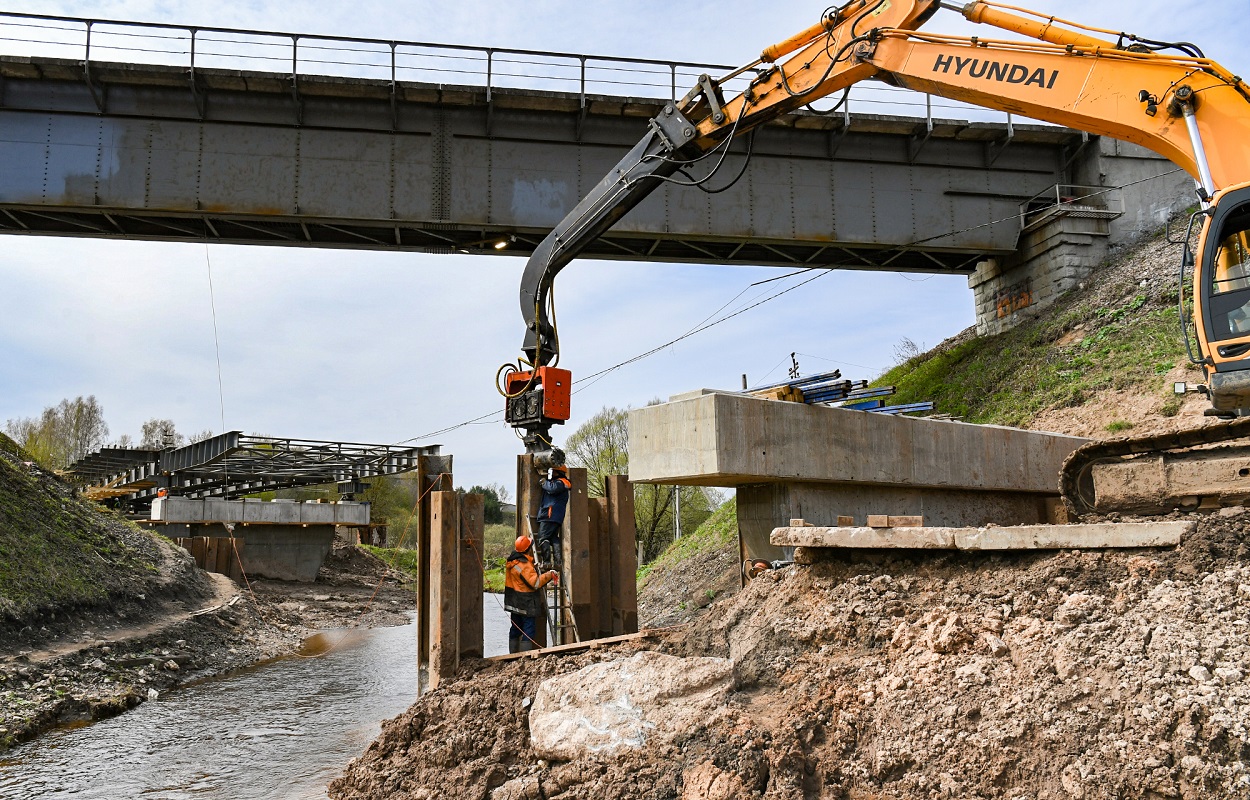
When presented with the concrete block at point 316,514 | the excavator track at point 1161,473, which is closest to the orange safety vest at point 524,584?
the excavator track at point 1161,473

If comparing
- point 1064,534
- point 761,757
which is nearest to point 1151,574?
point 1064,534

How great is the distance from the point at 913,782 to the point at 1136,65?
293 inches

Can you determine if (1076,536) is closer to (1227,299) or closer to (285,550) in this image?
(1227,299)

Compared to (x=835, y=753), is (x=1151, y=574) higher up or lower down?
higher up

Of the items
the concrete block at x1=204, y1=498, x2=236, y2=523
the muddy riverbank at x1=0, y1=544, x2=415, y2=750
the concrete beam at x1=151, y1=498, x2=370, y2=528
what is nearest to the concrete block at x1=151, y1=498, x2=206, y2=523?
the concrete beam at x1=151, y1=498, x2=370, y2=528

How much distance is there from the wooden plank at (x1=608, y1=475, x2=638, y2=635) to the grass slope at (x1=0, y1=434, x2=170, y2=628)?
27.3 ft

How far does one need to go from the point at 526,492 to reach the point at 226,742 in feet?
14.5

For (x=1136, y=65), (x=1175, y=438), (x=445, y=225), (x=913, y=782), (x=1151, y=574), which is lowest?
(x=913, y=782)

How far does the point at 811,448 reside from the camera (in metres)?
10.9

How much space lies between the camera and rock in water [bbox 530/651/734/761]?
5.16m

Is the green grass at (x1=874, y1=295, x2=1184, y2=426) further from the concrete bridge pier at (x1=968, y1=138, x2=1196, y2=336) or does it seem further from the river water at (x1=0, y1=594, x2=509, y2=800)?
the river water at (x1=0, y1=594, x2=509, y2=800)

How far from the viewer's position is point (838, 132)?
67.7 ft

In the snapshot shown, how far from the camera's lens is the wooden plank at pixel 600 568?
9414mm

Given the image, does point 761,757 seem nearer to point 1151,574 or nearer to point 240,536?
point 1151,574
